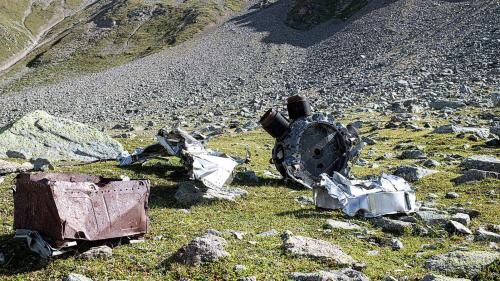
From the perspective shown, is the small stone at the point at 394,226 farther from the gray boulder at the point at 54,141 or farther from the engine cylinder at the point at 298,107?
the gray boulder at the point at 54,141

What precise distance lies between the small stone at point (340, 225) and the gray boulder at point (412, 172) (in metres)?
5.31

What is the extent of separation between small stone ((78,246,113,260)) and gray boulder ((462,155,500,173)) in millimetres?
12195

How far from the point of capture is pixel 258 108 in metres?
42.3

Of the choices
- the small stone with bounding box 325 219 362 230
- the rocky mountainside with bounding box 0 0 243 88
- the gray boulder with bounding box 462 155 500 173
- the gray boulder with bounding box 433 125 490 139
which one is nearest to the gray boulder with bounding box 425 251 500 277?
the small stone with bounding box 325 219 362 230

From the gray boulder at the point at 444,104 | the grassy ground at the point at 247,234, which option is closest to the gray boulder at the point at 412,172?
the grassy ground at the point at 247,234

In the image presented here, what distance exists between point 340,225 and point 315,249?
2.29m

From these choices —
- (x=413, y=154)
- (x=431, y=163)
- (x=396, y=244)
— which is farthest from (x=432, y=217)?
(x=413, y=154)

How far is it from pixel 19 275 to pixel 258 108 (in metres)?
35.3

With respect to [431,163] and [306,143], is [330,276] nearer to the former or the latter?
[306,143]

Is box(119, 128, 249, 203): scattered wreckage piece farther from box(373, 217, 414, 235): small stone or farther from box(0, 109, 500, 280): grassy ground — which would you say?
box(373, 217, 414, 235): small stone

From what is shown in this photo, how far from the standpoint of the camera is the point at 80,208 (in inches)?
327

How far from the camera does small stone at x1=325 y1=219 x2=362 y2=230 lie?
1063 centimetres

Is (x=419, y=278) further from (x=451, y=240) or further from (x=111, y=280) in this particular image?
(x=111, y=280)

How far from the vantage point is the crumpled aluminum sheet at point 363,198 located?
11.5m
